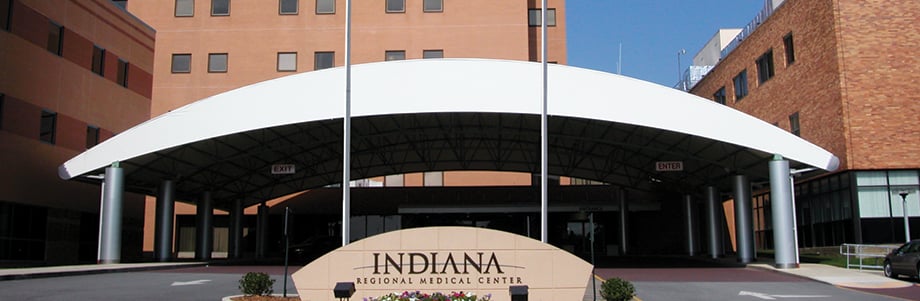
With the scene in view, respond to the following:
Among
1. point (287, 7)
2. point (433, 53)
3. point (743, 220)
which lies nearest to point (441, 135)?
point (433, 53)

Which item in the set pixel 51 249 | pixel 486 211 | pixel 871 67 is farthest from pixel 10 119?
pixel 871 67

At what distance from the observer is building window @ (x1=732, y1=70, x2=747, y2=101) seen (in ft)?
159

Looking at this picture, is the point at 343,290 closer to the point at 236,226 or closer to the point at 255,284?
the point at 255,284

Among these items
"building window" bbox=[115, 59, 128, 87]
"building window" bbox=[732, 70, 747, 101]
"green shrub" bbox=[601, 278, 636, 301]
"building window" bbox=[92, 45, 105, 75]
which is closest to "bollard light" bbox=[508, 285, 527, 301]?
"green shrub" bbox=[601, 278, 636, 301]

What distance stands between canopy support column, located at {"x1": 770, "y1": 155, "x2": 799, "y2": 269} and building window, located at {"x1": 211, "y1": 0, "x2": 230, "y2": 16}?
119ft

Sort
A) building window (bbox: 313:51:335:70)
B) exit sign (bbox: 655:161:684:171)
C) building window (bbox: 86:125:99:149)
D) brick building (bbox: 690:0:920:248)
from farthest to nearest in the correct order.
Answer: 1. building window (bbox: 313:51:335:70)
2. building window (bbox: 86:125:99:149)
3. exit sign (bbox: 655:161:684:171)
4. brick building (bbox: 690:0:920:248)

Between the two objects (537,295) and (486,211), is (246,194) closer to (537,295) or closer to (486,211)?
(486,211)

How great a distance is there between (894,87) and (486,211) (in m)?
22.4

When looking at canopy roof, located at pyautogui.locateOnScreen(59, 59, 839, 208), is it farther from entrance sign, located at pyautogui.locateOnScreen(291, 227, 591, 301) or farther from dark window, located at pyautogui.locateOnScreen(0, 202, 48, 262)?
entrance sign, located at pyautogui.locateOnScreen(291, 227, 591, 301)

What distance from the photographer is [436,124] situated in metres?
38.3

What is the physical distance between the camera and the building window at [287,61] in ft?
170

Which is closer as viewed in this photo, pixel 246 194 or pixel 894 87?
pixel 894 87

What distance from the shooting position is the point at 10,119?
34.2 m

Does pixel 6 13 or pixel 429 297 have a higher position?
pixel 6 13
